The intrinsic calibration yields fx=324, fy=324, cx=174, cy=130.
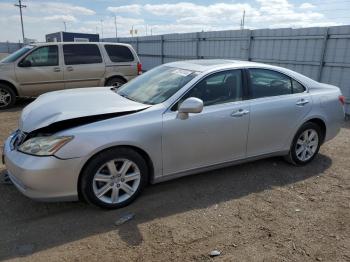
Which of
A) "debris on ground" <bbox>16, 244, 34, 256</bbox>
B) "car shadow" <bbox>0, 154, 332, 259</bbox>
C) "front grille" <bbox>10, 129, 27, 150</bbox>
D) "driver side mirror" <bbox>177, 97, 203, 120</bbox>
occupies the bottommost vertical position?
"debris on ground" <bbox>16, 244, 34, 256</bbox>

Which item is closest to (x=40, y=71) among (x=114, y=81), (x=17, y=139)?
(x=114, y=81)

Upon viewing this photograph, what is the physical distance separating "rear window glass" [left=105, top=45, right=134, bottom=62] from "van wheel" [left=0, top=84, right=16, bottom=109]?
9.38 ft

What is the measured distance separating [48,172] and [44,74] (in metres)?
6.36

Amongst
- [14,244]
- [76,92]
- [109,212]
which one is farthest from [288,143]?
[14,244]

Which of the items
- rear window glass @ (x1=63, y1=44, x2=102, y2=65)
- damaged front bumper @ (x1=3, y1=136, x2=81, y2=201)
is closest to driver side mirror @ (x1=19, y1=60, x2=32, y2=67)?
rear window glass @ (x1=63, y1=44, x2=102, y2=65)

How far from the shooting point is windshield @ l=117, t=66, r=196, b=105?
387 cm

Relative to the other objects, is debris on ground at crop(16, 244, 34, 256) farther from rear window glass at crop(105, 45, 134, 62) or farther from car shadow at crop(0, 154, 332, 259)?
rear window glass at crop(105, 45, 134, 62)

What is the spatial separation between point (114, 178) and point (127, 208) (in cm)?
39

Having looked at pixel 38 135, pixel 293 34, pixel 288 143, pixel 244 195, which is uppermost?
pixel 293 34

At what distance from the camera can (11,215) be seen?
3416 millimetres

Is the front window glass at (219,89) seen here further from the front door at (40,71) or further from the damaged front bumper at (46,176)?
the front door at (40,71)

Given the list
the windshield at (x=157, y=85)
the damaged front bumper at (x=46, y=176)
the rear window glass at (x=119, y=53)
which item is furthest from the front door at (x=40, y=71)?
the damaged front bumper at (x=46, y=176)

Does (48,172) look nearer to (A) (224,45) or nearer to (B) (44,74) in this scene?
(B) (44,74)

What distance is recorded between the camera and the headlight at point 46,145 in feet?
10.3
